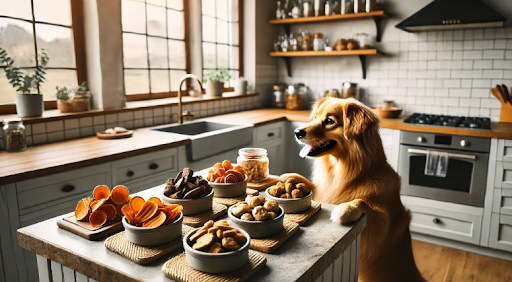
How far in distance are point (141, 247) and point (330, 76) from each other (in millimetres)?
3687

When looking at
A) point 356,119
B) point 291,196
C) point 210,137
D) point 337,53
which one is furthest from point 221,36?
point 291,196

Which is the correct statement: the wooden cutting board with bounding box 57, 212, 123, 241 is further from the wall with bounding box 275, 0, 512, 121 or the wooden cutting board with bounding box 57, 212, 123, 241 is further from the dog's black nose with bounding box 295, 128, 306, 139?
the wall with bounding box 275, 0, 512, 121

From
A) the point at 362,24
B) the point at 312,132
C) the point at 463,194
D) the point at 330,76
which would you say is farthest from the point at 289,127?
the point at 312,132

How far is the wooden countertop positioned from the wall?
45 cm

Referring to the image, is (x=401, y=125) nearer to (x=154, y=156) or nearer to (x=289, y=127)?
(x=289, y=127)

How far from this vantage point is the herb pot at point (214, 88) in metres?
3.78

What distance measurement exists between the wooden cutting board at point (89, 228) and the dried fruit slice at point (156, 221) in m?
0.16

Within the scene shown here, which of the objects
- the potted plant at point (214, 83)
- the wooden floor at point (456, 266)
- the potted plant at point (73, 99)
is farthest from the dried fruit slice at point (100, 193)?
the potted plant at point (214, 83)

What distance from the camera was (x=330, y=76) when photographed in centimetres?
430

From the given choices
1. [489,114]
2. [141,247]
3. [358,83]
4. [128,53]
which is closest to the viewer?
[141,247]

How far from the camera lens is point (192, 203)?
1.11 metres

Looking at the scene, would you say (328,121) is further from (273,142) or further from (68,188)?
(273,142)

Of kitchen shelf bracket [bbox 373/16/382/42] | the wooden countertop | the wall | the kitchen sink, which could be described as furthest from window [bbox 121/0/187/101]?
kitchen shelf bracket [bbox 373/16/382/42]

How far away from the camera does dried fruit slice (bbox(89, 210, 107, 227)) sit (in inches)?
41.4
